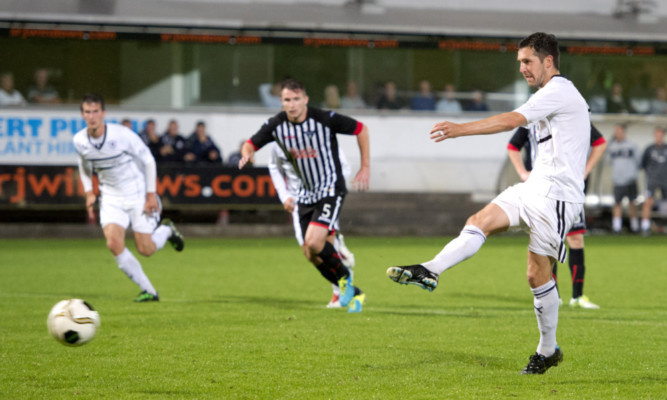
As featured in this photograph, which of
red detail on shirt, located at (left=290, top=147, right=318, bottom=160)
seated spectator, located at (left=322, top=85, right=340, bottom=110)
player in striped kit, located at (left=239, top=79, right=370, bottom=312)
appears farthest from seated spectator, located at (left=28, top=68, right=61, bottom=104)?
red detail on shirt, located at (left=290, top=147, right=318, bottom=160)

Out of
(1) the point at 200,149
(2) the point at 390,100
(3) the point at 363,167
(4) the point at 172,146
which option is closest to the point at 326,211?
(3) the point at 363,167

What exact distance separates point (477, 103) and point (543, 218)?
20134 mm

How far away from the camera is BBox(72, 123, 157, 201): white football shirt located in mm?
10078

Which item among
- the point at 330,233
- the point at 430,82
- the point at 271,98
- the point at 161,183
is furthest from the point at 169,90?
the point at 330,233

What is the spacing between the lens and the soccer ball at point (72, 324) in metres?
5.87

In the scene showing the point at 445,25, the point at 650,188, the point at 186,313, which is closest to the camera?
the point at 186,313

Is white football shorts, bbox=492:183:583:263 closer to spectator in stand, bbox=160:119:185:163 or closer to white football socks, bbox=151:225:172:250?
white football socks, bbox=151:225:172:250

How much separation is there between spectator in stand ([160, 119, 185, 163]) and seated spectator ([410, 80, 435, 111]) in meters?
6.88

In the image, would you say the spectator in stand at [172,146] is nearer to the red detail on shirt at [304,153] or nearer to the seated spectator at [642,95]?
the red detail on shirt at [304,153]

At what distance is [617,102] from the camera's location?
26219 millimetres

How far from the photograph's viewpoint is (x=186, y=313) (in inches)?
355

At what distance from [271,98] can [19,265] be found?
1123 centimetres

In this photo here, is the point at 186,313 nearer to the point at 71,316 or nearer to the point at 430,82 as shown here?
the point at 71,316

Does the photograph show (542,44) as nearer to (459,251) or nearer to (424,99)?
(459,251)
